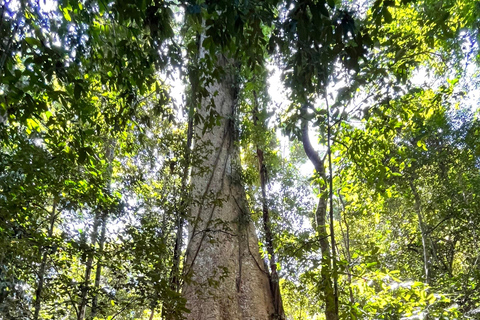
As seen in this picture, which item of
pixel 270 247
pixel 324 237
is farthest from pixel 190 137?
pixel 270 247

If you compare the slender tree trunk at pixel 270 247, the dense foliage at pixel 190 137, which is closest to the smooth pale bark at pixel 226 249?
the slender tree trunk at pixel 270 247

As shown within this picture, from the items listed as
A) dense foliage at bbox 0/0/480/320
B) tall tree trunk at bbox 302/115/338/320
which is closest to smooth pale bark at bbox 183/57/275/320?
dense foliage at bbox 0/0/480/320

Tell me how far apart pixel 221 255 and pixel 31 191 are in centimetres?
192

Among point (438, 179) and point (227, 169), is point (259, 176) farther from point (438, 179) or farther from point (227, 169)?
point (438, 179)

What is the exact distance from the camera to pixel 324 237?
1853 millimetres

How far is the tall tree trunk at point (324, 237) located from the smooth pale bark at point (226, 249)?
2.43ft

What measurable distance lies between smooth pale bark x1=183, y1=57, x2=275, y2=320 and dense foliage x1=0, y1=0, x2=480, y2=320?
0.24 metres

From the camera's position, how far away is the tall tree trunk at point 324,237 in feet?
6.11

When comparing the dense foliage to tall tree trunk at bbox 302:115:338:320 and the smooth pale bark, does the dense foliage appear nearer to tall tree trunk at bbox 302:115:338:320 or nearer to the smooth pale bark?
tall tree trunk at bbox 302:115:338:320

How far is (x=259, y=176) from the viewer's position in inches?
187

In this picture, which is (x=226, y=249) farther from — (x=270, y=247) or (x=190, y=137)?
(x=190, y=137)

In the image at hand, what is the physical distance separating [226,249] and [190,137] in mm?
1349

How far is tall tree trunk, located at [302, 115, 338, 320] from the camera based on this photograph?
6.11ft

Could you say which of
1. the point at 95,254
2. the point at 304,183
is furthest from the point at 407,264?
the point at 95,254
